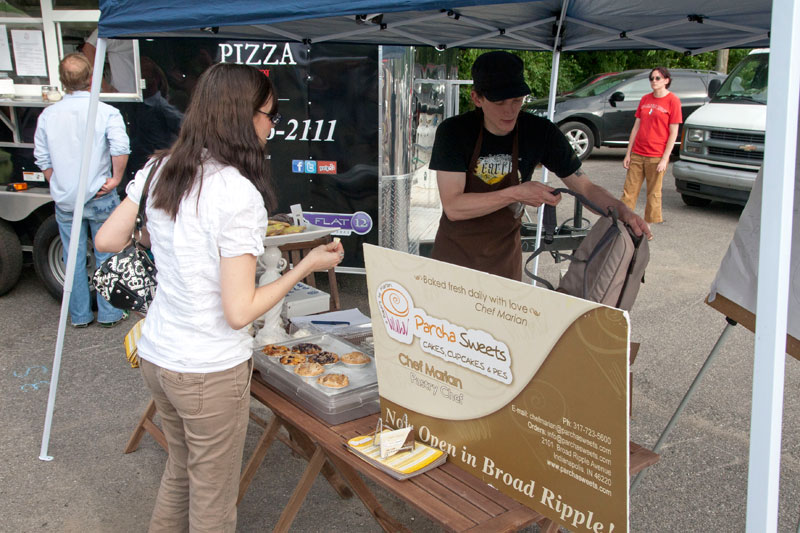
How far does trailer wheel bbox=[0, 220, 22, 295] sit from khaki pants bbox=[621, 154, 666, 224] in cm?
634

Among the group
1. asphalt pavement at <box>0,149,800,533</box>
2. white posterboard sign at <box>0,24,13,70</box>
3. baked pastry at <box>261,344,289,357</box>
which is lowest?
asphalt pavement at <box>0,149,800,533</box>

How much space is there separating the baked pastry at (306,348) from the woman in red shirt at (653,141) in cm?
635

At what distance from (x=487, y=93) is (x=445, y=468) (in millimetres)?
1562

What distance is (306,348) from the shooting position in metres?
2.58

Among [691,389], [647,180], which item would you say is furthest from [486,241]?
[647,180]

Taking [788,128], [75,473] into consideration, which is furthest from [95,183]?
[788,128]

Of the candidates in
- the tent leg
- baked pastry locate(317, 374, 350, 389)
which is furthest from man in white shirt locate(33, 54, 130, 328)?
the tent leg

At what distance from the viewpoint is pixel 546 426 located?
60.5 inches

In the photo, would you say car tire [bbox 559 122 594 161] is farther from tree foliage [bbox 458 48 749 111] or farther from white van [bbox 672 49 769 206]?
tree foliage [bbox 458 48 749 111]

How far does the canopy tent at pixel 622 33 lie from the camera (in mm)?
1307

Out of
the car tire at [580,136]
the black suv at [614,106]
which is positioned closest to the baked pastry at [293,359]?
the black suv at [614,106]

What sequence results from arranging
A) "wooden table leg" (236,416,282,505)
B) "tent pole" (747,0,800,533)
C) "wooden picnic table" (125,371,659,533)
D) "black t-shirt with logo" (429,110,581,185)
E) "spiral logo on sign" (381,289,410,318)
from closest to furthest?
"tent pole" (747,0,800,533), "wooden picnic table" (125,371,659,533), "spiral logo on sign" (381,289,410,318), "wooden table leg" (236,416,282,505), "black t-shirt with logo" (429,110,581,185)

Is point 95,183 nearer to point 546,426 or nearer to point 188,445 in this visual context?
point 188,445

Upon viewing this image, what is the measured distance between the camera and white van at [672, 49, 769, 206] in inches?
330
